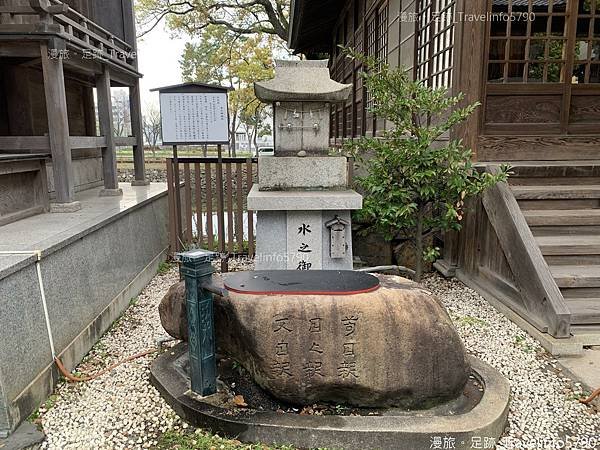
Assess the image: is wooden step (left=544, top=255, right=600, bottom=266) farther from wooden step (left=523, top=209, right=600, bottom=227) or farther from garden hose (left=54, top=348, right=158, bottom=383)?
garden hose (left=54, top=348, right=158, bottom=383)

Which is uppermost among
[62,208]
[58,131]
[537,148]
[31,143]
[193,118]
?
[193,118]

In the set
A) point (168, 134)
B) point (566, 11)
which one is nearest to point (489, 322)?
point (566, 11)

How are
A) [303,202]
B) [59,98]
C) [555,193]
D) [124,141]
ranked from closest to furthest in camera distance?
1. [303,202]
2. [555,193]
3. [59,98]
4. [124,141]

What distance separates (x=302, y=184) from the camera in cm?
557

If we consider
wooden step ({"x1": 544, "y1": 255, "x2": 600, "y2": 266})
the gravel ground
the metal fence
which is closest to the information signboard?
the metal fence

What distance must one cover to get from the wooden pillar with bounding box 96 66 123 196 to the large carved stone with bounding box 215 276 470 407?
5.12m

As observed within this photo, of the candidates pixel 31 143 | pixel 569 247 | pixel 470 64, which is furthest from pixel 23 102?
pixel 569 247

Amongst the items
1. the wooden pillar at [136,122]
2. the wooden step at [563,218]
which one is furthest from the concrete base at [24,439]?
the wooden pillar at [136,122]

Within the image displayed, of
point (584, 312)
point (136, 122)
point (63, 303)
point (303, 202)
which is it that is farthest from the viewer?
point (136, 122)

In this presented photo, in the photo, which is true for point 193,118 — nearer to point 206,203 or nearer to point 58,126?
point 206,203

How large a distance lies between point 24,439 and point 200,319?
1.38 m

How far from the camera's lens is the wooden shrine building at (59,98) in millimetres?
5180

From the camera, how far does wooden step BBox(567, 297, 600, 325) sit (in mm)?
4383

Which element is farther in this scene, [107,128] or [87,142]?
[107,128]
